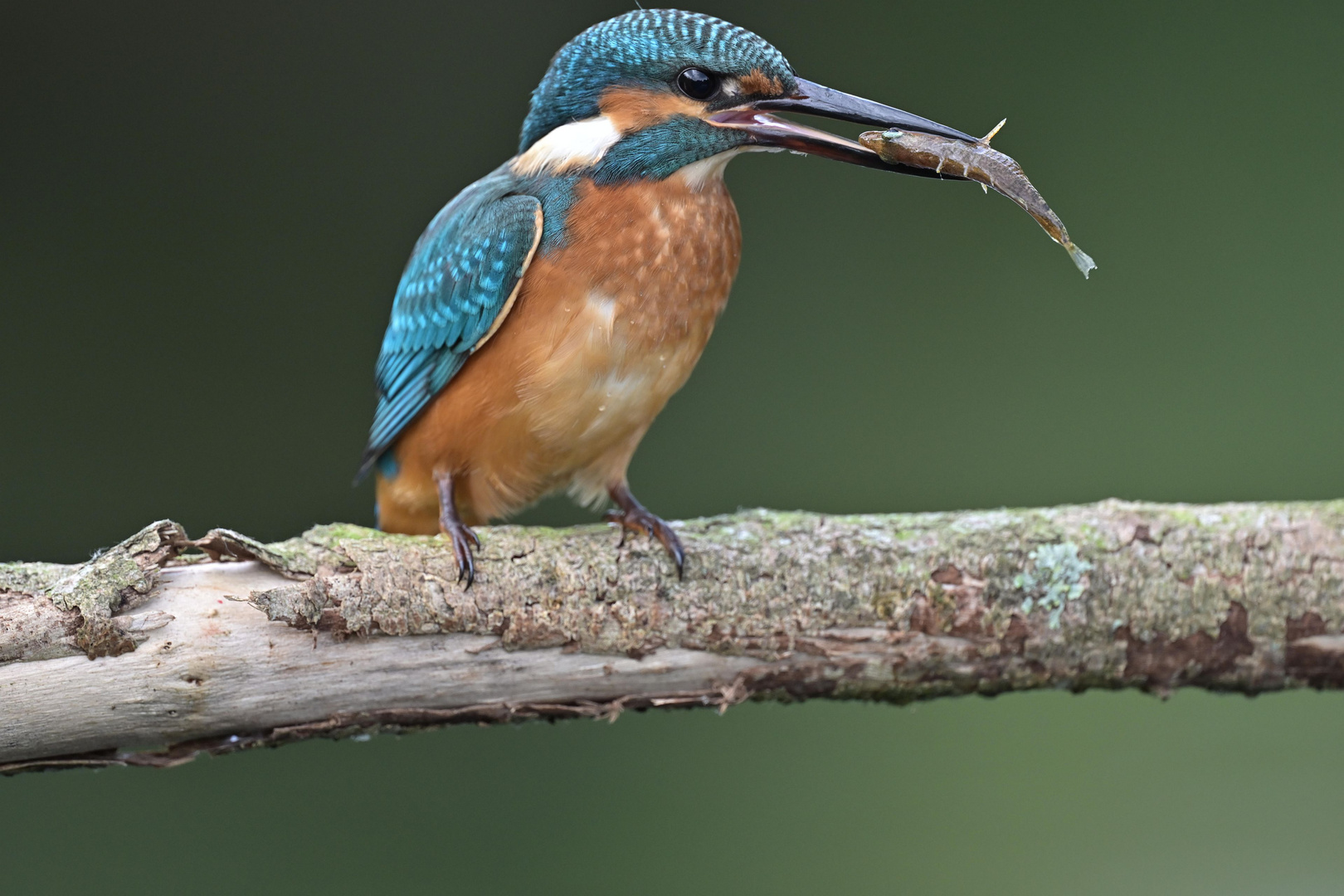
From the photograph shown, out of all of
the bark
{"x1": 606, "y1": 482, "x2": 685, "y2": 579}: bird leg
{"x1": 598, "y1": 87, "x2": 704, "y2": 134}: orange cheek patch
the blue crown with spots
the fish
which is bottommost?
the bark

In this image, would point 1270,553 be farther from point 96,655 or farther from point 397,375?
point 96,655

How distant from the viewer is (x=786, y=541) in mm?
1775

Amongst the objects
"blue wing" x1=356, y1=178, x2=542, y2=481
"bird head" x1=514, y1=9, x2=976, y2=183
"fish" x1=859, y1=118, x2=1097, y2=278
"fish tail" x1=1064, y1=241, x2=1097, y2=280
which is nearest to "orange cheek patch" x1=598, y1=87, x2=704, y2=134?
"bird head" x1=514, y1=9, x2=976, y2=183

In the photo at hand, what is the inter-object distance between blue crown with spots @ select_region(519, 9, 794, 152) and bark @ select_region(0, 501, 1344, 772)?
0.70 metres

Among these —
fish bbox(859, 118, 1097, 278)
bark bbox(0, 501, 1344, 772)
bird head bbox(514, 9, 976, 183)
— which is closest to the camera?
bark bbox(0, 501, 1344, 772)

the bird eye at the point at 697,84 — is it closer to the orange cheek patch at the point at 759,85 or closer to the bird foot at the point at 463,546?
the orange cheek patch at the point at 759,85

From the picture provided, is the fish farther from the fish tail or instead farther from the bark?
the bark

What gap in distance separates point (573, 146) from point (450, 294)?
1.03ft

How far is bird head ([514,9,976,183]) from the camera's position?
171 centimetres

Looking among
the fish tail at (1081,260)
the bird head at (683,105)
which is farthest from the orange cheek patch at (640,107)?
the fish tail at (1081,260)

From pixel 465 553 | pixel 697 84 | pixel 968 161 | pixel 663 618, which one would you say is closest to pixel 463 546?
pixel 465 553

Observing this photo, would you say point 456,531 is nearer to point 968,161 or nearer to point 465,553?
point 465,553

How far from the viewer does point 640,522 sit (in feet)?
6.18

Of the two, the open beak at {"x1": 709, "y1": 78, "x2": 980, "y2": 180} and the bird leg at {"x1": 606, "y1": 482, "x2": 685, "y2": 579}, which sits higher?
the open beak at {"x1": 709, "y1": 78, "x2": 980, "y2": 180}
